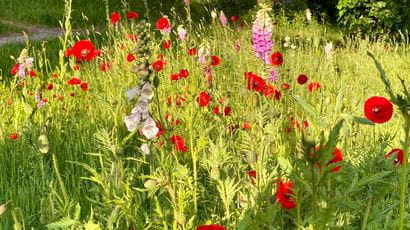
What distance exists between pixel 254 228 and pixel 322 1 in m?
12.3

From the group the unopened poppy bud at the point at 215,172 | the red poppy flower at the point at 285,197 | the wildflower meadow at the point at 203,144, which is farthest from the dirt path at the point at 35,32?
the red poppy flower at the point at 285,197

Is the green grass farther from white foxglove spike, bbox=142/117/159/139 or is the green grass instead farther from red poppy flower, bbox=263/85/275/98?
white foxglove spike, bbox=142/117/159/139

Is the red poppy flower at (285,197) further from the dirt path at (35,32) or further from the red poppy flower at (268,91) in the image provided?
the dirt path at (35,32)

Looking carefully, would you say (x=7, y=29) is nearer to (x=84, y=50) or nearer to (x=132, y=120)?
(x=84, y=50)

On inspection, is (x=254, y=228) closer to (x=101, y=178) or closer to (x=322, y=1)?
(x=101, y=178)

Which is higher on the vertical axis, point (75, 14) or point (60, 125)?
point (75, 14)

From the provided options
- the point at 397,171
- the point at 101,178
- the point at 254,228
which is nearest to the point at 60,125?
the point at 101,178

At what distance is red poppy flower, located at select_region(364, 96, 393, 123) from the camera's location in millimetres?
1454

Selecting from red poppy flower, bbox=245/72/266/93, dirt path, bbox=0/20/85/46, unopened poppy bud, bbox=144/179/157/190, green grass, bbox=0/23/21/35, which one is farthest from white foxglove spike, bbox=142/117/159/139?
green grass, bbox=0/23/21/35

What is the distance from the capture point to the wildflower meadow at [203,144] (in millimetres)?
1438

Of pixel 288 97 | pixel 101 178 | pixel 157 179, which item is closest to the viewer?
pixel 157 179

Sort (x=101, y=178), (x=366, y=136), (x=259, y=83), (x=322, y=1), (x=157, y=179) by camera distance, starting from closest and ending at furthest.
Result: (x=157, y=179) < (x=101, y=178) < (x=259, y=83) < (x=366, y=136) < (x=322, y=1)

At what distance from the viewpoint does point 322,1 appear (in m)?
13.4

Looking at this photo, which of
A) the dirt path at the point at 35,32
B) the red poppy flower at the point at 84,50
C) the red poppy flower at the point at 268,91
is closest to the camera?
the red poppy flower at the point at 268,91
